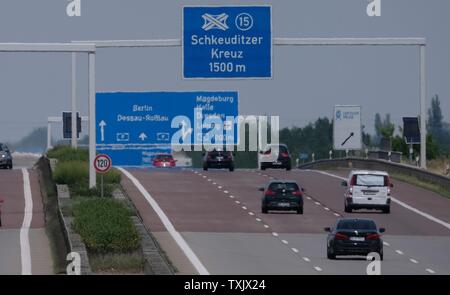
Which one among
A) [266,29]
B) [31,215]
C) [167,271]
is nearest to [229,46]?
[266,29]

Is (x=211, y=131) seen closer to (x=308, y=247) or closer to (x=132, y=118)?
(x=132, y=118)

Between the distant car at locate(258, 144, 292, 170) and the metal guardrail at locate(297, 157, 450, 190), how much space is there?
14.2ft

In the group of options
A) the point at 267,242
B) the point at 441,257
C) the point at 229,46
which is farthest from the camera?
the point at 229,46

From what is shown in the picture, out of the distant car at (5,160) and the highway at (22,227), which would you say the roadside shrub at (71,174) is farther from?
the distant car at (5,160)

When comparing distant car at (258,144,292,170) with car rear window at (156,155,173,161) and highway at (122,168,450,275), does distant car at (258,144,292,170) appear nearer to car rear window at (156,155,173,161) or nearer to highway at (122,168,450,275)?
highway at (122,168,450,275)

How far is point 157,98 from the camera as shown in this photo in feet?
253

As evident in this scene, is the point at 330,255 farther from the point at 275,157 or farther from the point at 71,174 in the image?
the point at 275,157

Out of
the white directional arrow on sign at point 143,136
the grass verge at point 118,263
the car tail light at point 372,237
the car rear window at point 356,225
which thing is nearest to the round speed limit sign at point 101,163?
the car rear window at point 356,225

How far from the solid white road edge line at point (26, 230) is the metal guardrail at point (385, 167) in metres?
19.1

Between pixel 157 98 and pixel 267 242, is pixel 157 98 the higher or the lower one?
the higher one

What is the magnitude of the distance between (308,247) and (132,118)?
28.4m

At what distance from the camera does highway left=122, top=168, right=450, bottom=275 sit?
44281 millimetres

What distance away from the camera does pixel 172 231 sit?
180ft

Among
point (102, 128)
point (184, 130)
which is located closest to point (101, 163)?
point (184, 130)
